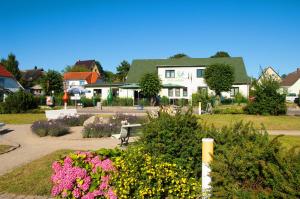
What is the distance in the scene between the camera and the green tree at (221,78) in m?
38.9

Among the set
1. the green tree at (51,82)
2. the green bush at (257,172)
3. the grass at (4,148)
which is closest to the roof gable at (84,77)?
the green tree at (51,82)

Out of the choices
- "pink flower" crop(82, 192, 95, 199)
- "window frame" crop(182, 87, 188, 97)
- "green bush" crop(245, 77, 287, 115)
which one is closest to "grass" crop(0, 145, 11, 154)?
"pink flower" crop(82, 192, 95, 199)

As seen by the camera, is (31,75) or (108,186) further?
(31,75)

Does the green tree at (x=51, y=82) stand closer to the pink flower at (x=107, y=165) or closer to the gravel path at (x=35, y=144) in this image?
the gravel path at (x=35, y=144)

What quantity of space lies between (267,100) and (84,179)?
18573 mm

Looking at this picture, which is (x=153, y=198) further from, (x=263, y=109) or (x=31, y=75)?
(x=31, y=75)

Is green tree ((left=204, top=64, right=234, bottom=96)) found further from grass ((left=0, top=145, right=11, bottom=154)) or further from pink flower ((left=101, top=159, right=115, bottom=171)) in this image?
pink flower ((left=101, top=159, right=115, bottom=171))

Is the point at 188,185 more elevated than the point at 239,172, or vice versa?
the point at 239,172

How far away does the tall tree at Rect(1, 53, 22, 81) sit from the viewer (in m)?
74.5

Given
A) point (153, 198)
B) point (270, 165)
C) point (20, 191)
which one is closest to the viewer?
point (270, 165)

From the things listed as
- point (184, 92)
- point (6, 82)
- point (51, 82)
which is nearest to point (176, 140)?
point (184, 92)

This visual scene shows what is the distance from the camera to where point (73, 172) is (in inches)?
205

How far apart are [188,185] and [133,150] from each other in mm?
1101

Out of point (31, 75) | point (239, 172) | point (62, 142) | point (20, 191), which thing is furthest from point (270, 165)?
point (31, 75)
